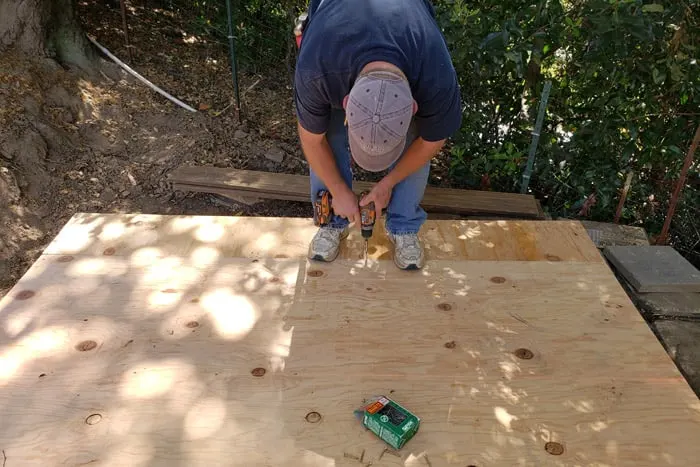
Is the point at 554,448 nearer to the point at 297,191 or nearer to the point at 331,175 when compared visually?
the point at 331,175

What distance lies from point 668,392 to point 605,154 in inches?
75.8

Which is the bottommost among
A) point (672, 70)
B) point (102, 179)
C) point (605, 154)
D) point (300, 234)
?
point (102, 179)

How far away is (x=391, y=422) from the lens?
5.45 ft

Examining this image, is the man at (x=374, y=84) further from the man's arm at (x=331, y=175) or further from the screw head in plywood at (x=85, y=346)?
the screw head in plywood at (x=85, y=346)

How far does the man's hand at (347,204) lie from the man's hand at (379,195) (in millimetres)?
40

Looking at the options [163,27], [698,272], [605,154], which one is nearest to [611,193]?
[605,154]

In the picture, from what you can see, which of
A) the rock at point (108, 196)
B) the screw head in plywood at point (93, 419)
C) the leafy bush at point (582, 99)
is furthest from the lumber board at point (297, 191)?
the screw head in plywood at point (93, 419)

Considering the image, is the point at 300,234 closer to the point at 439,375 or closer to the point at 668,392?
the point at 439,375

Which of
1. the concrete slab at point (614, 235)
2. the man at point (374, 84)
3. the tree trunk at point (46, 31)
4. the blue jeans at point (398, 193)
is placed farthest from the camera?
the tree trunk at point (46, 31)

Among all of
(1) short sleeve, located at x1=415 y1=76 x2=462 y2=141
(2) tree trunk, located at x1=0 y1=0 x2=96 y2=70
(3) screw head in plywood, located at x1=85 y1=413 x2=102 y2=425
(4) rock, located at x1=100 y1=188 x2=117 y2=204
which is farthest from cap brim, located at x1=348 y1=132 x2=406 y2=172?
(2) tree trunk, located at x1=0 y1=0 x2=96 y2=70

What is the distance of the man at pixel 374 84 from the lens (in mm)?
1752

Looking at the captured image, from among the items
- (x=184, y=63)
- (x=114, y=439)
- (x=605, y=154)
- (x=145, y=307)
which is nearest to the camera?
(x=114, y=439)

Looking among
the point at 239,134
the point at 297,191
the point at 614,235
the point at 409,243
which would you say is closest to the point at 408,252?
the point at 409,243

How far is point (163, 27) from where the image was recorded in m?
5.18
